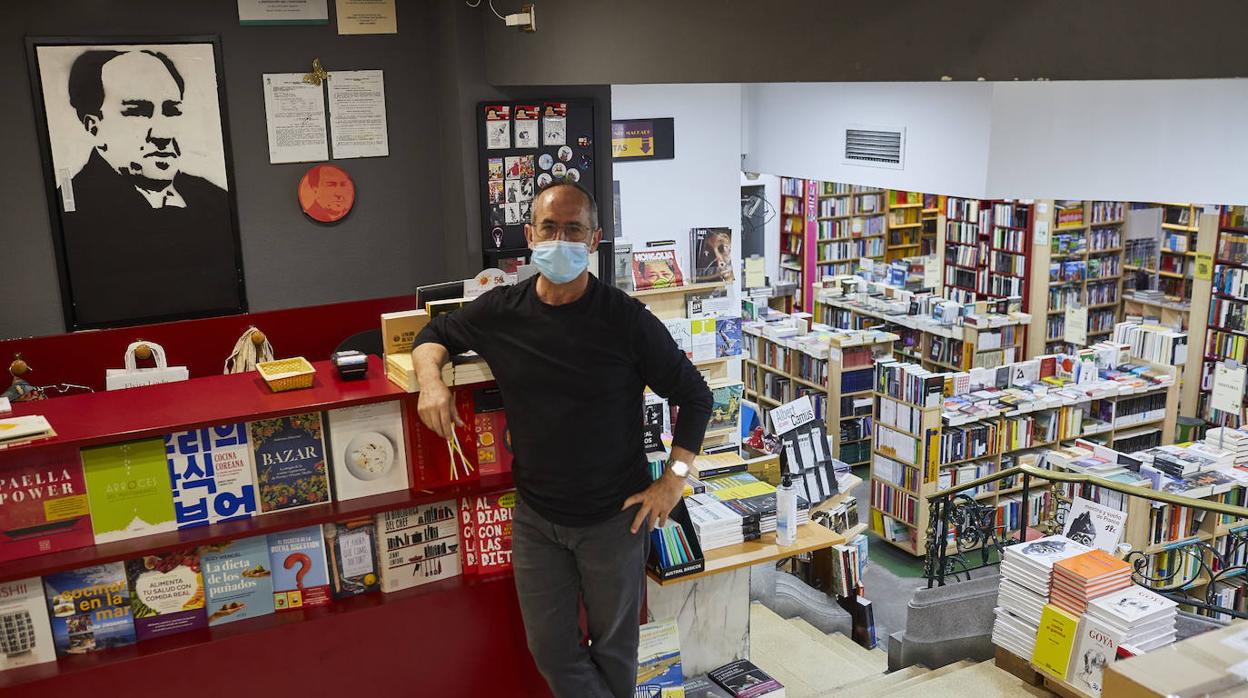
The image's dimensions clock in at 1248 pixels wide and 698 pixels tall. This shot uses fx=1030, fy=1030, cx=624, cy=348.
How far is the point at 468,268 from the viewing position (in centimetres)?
525

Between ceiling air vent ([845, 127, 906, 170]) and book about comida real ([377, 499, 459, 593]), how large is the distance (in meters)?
6.60

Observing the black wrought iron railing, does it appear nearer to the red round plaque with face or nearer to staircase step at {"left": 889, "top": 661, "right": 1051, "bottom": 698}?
staircase step at {"left": 889, "top": 661, "right": 1051, "bottom": 698}

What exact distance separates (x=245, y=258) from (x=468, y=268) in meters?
1.08

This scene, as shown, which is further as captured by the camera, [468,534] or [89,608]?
[468,534]

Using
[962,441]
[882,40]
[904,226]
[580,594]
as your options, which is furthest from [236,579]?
[904,226]

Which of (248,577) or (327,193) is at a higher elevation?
(327,193)

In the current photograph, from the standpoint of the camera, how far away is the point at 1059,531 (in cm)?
616

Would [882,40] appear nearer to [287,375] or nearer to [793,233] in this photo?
[287,375]

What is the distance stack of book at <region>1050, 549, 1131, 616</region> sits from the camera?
3.89 m

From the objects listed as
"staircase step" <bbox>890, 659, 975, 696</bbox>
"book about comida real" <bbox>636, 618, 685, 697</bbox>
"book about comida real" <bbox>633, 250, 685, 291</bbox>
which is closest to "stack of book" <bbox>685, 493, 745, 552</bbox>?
"book about comida real" <bbox>636, 618, 685, 697</bbox>

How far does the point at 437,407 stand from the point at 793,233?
12.0 m

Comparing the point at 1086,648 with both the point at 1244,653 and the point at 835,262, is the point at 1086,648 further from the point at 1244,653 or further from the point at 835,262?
the point at 835,262

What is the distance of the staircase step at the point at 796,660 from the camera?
4.90 meters

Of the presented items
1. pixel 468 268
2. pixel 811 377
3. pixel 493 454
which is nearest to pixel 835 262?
pixel 811 377
